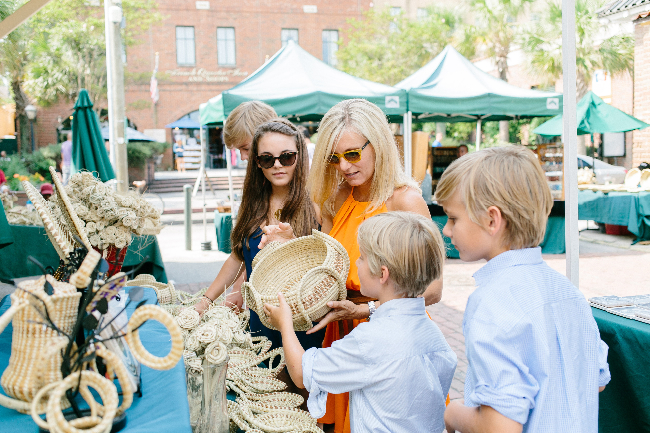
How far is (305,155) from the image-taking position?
93.0 inches

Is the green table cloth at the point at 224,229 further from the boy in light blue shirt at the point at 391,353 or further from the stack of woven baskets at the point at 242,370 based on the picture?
the boy in light blue shirt at the point at 391,353

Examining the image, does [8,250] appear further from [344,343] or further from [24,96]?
[24,96]

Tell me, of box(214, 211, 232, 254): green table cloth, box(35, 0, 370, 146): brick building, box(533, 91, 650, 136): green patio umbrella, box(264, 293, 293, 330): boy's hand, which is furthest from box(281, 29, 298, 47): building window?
box(264, 293, 293, 330): boy's hand

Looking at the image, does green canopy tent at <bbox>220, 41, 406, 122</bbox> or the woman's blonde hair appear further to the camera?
green canopy tent at <bbox>220, 41, 406, 122</bbox>

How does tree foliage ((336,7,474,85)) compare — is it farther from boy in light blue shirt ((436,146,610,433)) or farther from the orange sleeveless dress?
boy in light blue shirt ((436,146,610,433))

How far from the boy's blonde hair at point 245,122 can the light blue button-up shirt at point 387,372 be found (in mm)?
1642

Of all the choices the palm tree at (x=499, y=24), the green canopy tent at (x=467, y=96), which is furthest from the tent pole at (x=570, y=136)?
→ the palm tree at (x=499, y=24)

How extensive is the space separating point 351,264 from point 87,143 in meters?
3.02

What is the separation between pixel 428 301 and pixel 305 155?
897 millimetres

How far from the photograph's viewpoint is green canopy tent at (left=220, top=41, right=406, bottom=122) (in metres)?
7.12

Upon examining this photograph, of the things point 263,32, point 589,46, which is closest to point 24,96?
point 263,32

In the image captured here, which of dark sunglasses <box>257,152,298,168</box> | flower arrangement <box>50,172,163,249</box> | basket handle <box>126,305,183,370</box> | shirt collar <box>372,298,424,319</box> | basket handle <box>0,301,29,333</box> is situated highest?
dark sunglasses <box>257,152,298,168</box>

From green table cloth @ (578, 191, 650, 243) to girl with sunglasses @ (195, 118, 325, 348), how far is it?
801cm

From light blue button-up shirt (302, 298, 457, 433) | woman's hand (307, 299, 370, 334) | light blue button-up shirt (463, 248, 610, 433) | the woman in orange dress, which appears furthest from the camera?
the woman in orange dress
